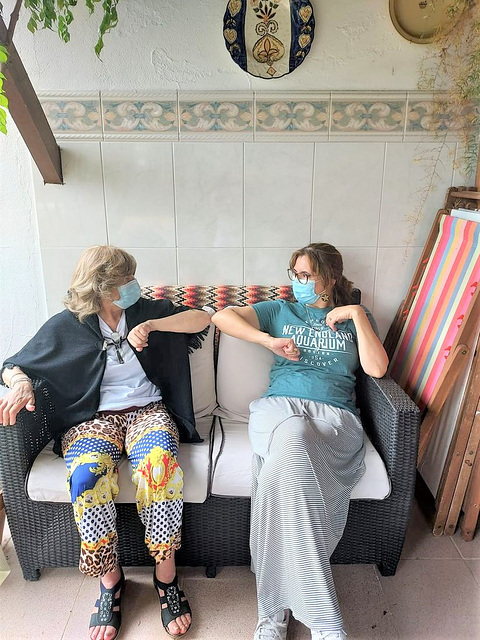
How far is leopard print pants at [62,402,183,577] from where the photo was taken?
1.44 metres

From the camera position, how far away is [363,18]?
1.94 m

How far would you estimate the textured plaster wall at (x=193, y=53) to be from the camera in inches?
75.7

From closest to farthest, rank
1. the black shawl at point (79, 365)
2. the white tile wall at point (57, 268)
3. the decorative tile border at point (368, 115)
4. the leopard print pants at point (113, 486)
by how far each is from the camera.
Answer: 1. the leopard print pants at point (113, 486)
2. the black shawl at point (79, 365)
3. the decorative tile border at point (368, 115)
4. the white tile wall at point (57, 268)

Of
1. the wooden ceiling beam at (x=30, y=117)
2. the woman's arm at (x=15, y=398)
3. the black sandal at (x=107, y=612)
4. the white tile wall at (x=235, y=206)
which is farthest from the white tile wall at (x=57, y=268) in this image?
the black sandal at (x=107, y=612)

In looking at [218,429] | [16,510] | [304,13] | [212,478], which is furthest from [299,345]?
[304,13]

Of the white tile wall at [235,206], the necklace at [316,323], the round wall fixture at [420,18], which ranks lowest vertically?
the necklace at [316,323]

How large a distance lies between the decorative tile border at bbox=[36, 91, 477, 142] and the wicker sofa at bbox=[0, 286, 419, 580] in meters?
1.08

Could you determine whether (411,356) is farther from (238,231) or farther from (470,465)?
(238,231)

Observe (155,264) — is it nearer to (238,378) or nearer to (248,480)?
(238,378)

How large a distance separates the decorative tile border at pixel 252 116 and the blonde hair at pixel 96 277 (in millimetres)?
664

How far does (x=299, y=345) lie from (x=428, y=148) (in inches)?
41.2

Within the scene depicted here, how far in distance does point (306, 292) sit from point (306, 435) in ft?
A: 1.81

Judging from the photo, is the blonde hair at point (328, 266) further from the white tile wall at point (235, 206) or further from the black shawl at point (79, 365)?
the black shawl at point (79, 365)

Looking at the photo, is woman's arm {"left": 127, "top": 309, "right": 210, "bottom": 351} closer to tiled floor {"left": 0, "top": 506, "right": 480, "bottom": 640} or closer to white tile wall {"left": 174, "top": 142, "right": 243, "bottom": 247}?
white tile wall {"left": 174, "top": 142, "right": 243, "bottom": 247}
